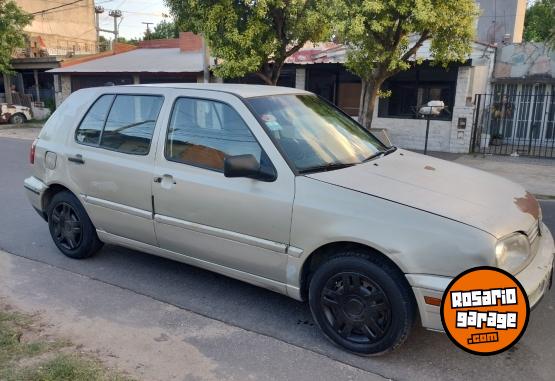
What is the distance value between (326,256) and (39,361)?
1.89m

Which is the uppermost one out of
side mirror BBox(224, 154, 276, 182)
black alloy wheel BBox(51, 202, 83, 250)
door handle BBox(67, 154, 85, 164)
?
side mirror BBox(224, 154, 276, 182)

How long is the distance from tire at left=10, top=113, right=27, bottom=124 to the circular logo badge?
991 inches

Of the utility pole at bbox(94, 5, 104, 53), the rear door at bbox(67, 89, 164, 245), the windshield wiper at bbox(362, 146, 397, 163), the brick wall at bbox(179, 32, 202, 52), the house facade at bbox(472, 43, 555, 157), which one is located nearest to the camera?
the windshield wiper at bbox(362, 146, 397, 163)

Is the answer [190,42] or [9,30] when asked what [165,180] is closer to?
[190,42]

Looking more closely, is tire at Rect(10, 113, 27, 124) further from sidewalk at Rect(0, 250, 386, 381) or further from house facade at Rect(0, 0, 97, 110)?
sidewalk at Rect(0, 250, 386, 381)

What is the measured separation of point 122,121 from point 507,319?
340cm

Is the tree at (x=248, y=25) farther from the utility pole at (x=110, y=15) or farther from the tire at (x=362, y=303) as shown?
the utility pole at (x=110, y=15)

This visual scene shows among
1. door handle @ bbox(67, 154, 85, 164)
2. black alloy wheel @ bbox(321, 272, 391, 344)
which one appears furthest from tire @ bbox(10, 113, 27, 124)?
black alloy wheel @ bbox(321, 272, 391, 344)

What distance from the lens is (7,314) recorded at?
360 cm

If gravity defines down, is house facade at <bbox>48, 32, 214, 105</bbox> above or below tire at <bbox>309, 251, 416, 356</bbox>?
above

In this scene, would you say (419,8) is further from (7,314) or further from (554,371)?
(7,314)

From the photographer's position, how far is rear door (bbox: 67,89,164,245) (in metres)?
4.05

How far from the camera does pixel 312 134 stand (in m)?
3.71

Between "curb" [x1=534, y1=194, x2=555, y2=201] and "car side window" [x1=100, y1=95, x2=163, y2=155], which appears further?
"curb" [x1=534, y1=194, x2=555, y2=201]
